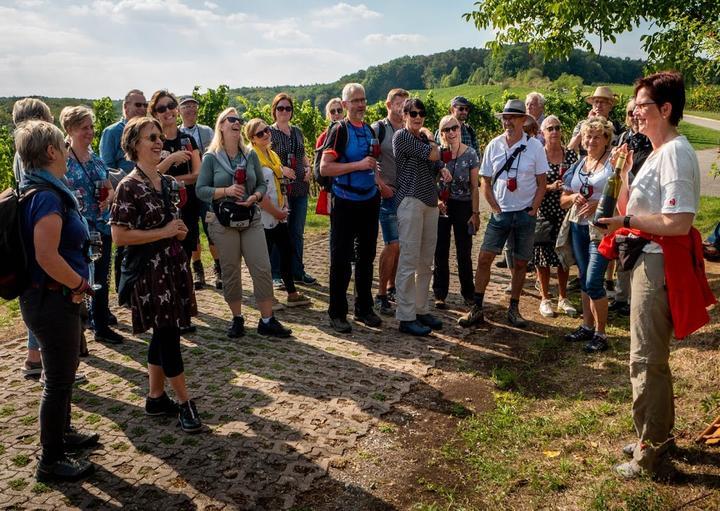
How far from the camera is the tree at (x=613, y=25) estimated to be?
23.8ft

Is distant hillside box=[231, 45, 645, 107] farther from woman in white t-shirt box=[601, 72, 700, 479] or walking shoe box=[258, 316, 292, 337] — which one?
woman in white t-shirt box=[601, 72, 700, 479]

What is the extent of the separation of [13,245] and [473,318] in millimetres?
4775

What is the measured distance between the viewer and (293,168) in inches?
328

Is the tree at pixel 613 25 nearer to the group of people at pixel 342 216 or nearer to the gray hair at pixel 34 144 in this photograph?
the group of people at pixel 342 216

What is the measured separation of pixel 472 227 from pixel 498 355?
175 centimetres

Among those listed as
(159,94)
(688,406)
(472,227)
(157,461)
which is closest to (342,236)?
(472,227)

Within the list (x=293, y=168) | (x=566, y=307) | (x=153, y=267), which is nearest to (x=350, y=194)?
(x=293, y=168)

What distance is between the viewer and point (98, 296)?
614 cm

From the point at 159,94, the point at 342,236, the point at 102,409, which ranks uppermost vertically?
the point at 159,94

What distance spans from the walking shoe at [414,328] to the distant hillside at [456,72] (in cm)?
5724

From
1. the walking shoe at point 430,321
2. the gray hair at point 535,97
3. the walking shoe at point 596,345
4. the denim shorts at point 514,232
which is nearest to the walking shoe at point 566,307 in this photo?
the denim shorts at point 514,232

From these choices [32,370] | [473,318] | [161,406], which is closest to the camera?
[161,406]

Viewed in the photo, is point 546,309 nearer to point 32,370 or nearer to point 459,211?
point 459,211

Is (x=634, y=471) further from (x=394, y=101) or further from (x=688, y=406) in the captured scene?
(x=394, y=101)
